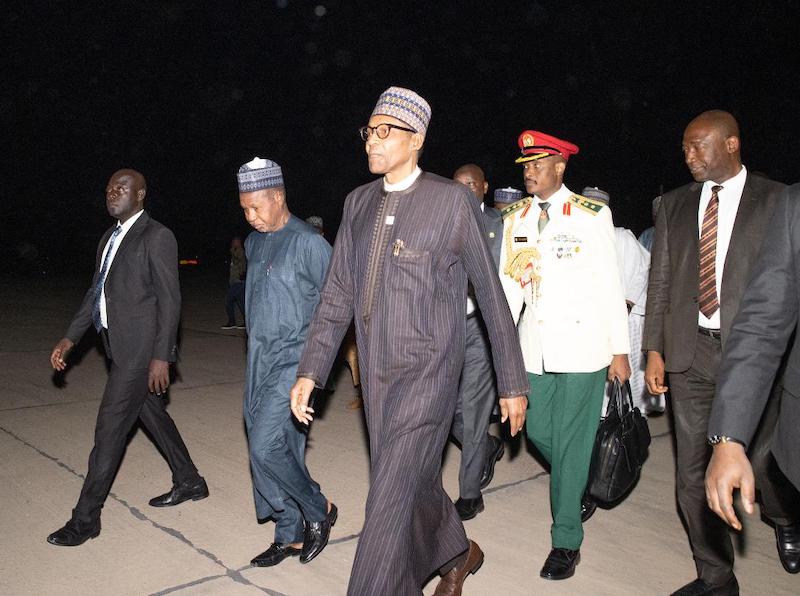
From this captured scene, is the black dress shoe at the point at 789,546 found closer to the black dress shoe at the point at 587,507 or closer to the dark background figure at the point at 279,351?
the black dress shoe at the point at 587,507

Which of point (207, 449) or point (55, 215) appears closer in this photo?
point (207, 449)

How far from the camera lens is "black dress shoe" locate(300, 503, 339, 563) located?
425 centimetres

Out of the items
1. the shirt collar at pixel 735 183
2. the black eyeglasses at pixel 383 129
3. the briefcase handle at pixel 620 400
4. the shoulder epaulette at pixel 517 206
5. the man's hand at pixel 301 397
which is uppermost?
the black eyeglasses at pixel 383 129

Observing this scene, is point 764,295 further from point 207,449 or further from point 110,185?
point 207,449

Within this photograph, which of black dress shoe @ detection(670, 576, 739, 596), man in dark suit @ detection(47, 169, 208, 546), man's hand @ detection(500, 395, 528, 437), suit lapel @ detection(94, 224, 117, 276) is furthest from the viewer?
suit lapel @ detection(94, 224, 117, 276)

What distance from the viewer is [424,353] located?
3123mm

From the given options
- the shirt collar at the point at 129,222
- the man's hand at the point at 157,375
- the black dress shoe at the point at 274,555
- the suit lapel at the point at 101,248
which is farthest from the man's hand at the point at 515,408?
the suit lapel at the point at 101,248

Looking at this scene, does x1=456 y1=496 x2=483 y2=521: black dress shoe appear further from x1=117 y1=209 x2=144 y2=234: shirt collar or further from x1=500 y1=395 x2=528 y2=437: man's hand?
x1=117 y1=209 x2=144 y2=234: shirt collar

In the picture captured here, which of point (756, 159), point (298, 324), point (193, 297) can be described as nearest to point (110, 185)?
point (298, 324)

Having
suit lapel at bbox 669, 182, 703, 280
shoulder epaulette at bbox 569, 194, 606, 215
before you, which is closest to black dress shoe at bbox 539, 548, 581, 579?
suit lapel at bbox 669, 182, 703, 280

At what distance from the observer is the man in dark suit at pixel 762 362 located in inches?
85.7

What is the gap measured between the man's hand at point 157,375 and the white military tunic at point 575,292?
211cm

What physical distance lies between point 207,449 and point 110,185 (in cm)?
256

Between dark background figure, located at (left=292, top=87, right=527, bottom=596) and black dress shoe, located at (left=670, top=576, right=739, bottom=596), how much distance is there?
3.85 ft
